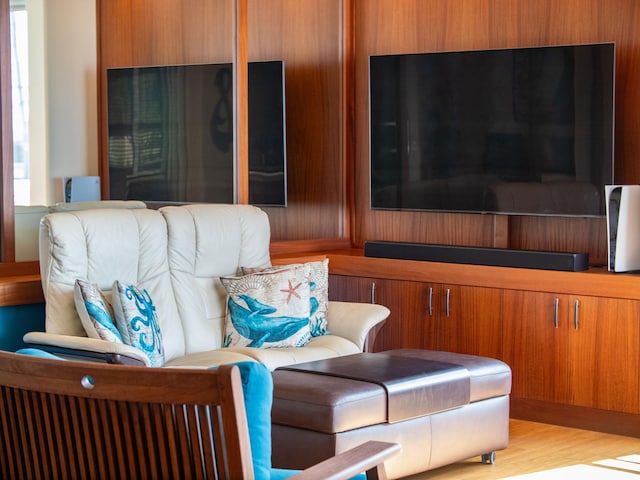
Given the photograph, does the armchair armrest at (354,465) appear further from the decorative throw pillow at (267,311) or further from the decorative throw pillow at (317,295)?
the decorative throw pillow at (317,295)

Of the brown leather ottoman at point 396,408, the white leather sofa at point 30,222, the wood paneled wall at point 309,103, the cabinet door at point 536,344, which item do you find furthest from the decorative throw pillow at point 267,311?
the wood paneled wall at point 309,103

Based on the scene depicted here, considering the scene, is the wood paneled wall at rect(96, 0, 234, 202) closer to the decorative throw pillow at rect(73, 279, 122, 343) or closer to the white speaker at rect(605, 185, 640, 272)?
the decorative throw pillow at rect(73, 279, 122, 343)

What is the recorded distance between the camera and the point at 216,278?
462 centimetres

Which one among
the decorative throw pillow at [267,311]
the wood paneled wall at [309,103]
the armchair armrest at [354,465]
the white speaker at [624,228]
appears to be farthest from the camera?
the wood paneled wall at [309,103]

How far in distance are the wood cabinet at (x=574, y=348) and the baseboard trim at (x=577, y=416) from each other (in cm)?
5

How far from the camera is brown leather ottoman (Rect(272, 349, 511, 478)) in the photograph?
11.5 feet

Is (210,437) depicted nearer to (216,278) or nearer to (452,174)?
(216,278)

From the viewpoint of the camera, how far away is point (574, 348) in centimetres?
470

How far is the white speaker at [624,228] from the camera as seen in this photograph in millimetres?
4680

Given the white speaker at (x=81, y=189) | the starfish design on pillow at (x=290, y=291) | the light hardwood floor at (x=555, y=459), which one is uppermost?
the white speaker at (x=81, y=189)

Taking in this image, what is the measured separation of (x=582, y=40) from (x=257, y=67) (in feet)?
5.70

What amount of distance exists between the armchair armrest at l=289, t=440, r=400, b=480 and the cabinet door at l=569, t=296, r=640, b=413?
2443 millimetres

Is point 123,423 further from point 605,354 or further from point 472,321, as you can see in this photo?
point 472,321

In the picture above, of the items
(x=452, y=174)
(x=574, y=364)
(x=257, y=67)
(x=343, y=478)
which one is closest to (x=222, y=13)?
(x=257, y=67)
